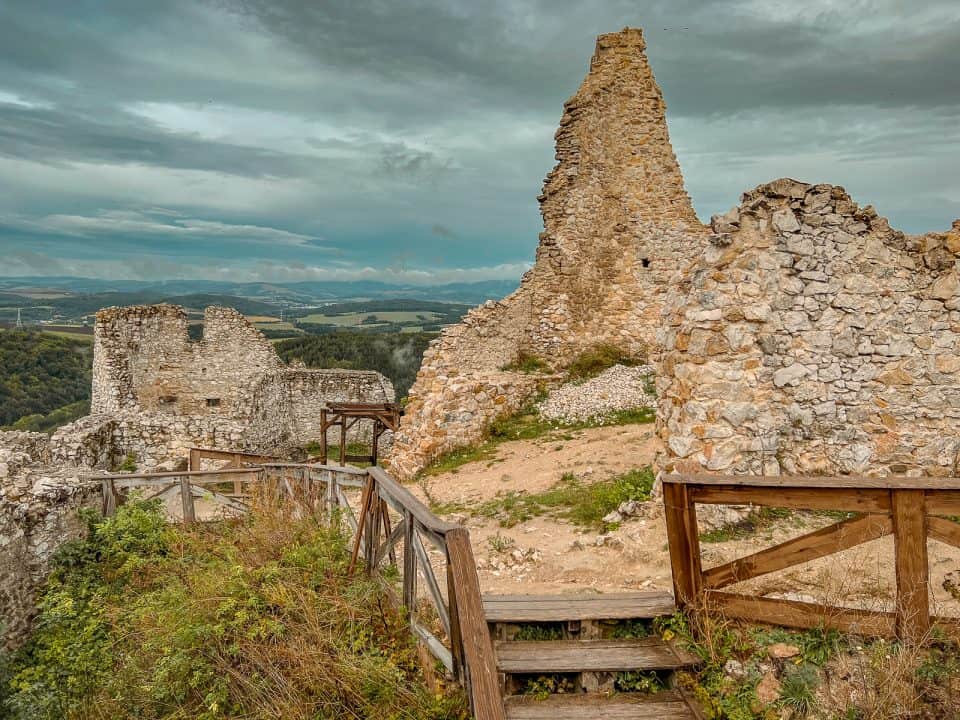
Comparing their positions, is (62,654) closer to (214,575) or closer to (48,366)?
(214,575)

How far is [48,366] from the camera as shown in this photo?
50031 millimetres

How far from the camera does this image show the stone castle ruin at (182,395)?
1734 cm

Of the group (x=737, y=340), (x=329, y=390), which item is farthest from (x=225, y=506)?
(x=329, y=390)

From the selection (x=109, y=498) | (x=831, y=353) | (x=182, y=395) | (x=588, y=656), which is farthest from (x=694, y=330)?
(x=182, y=395)

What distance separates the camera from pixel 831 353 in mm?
7152

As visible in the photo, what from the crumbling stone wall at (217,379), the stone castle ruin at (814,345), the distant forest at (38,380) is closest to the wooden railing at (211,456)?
the crumbling stone wall at (217,379)

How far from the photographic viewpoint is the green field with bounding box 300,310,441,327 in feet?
431

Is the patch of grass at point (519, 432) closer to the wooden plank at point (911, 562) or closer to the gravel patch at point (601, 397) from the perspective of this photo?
the gravel patch at point (601, 397)

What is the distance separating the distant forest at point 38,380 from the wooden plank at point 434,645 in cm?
4503

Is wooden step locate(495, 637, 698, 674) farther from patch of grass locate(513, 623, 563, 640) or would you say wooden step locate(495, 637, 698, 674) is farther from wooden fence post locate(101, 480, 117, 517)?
wooden fence post locate(101, 480, 117, 517)

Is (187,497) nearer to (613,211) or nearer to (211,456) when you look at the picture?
(211,456)

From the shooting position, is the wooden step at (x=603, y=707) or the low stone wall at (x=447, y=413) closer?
the wooden step at (x=603, y=707)

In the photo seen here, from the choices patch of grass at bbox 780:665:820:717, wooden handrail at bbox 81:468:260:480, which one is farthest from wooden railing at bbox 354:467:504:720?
wooden handrail at bbox 81:468:260:480

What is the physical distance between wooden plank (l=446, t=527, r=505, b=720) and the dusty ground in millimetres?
2507
